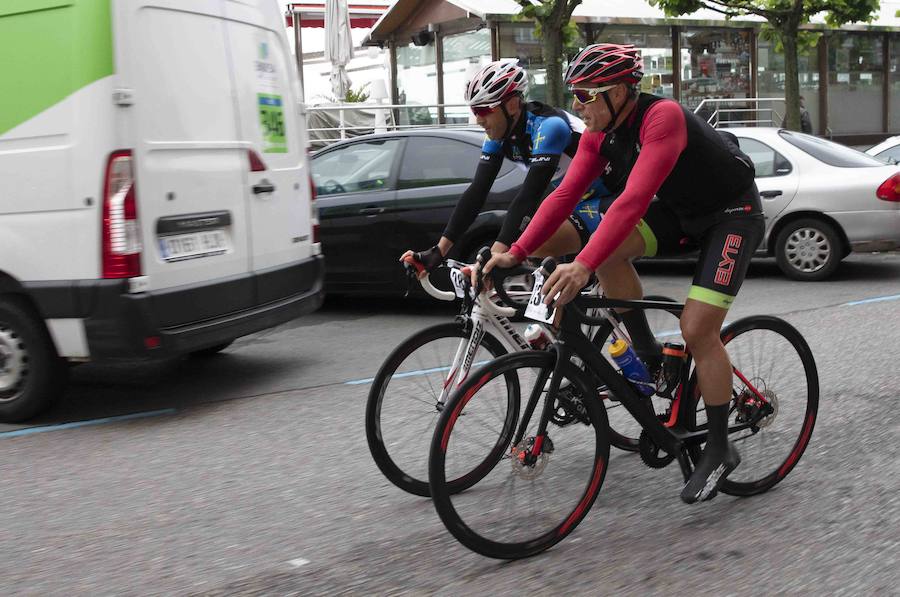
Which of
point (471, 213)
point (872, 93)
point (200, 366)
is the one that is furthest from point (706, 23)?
point (471, 213)

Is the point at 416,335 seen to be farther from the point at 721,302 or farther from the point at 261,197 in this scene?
the point at 261,197

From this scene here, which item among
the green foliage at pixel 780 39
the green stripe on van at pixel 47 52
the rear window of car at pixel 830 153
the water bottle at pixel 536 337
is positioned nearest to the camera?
the water bottle at pixel 536 337

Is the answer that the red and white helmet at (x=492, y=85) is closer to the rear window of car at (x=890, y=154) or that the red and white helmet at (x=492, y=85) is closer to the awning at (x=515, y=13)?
the rear window of car at (x=890, y=154)

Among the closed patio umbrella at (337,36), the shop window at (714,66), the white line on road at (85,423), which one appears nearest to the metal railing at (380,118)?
the closed patio umbrella at (337,36)

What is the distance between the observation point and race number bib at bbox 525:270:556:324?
11.4ft

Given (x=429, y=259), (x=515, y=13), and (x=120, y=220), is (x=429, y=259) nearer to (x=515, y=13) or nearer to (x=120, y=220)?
(x=120, y=220)

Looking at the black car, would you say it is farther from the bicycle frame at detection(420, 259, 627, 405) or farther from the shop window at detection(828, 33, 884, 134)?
the shop window at detection(828, 33, 884, 134)

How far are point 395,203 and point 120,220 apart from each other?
3.45 metres

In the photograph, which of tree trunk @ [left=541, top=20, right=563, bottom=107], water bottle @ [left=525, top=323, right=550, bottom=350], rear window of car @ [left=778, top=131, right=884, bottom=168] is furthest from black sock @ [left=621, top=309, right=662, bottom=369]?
tree trunk @ [left=541, top=20, right=563, bottom=107]

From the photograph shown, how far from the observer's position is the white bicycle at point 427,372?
400 centimetres

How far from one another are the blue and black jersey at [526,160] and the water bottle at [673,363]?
78 centimetres

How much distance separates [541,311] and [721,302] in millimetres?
736

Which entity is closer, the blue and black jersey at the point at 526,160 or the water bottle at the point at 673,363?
the water bottle at the point at 673,363

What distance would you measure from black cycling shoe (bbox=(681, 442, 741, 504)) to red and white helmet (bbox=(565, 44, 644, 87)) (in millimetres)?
1388
